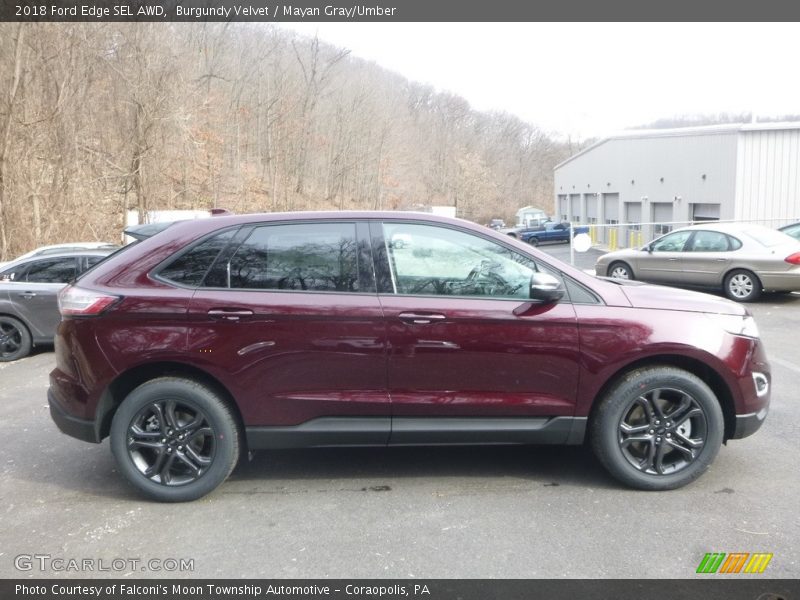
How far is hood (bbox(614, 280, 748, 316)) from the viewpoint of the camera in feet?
13.2

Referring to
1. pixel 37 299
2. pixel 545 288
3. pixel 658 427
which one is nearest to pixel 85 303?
pixel 545 288

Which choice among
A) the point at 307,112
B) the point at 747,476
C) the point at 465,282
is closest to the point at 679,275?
the point at 747,476

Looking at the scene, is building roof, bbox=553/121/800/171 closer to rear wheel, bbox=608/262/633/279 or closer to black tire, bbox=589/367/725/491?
rear wheel, bbox=608/262/633/279

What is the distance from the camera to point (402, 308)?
12.7 ft

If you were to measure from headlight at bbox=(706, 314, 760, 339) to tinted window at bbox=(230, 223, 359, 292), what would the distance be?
7.53 ft

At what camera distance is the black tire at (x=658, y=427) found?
12.9ft

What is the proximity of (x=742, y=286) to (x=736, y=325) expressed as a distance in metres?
9.38

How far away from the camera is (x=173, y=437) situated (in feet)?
13.0

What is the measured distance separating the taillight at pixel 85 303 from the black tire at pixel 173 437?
21.3 inches

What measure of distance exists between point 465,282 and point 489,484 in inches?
52.7

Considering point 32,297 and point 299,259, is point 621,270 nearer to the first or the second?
point 32,297

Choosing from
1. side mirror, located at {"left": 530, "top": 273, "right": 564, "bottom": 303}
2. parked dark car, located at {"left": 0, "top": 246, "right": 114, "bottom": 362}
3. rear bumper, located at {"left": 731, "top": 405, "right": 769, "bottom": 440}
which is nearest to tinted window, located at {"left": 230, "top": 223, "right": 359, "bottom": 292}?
side mirror, located at {"left": 530, "top": 273, "right": 564, "bottom": 303}
